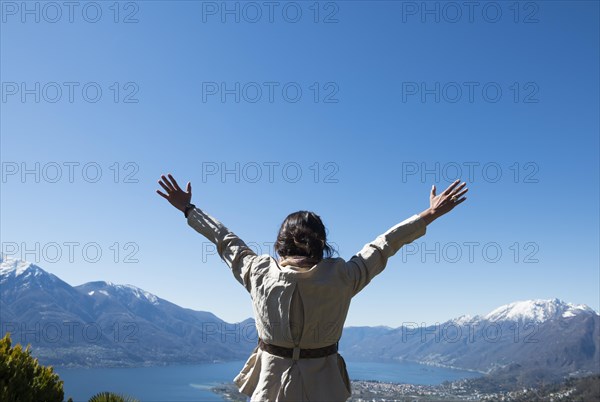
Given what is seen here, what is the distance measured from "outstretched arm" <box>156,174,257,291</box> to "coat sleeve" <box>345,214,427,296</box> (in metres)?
0.45

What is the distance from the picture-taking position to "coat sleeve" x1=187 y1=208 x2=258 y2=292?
89.1 inches

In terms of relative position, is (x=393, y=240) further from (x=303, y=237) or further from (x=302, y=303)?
(x=302, y=303)

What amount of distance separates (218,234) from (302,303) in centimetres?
59

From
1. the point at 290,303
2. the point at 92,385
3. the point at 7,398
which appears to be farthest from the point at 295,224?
the point at 92,385

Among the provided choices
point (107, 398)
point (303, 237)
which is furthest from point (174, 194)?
point (107, 398)

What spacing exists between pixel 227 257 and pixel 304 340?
539mm

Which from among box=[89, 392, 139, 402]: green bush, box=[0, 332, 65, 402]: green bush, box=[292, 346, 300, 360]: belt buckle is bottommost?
box=[89, 392, 139, 402]: green bush

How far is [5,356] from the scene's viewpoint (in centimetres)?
471

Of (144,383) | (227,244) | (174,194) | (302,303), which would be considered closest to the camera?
(302,303)

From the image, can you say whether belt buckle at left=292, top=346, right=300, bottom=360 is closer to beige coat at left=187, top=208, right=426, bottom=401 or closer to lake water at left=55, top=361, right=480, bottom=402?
beige coat at left=187, top=208, right=426, bottom=401

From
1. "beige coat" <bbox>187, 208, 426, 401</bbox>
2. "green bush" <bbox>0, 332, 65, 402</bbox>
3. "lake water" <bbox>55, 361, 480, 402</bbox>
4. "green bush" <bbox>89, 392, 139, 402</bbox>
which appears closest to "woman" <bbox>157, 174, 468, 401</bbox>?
"beige coat" <bbox>187, 208, 426, 401</bbox>

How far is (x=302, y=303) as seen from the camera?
205 cm

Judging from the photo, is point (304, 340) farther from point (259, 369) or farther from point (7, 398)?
point (7, 398)

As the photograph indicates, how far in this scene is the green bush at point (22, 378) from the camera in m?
4.64
